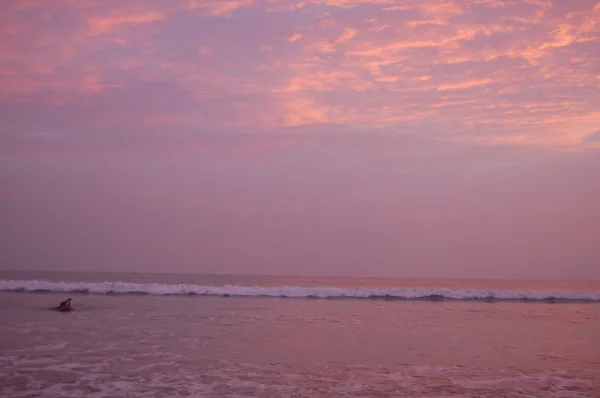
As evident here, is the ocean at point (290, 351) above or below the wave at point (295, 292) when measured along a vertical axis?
below

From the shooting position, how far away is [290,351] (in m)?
10.1

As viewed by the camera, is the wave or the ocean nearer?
the ocean

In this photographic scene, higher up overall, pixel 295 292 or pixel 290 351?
pixel 295 292

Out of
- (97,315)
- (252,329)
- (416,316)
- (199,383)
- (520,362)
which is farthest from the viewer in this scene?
(416,316)

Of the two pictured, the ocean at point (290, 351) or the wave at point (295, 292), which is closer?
the ocean at point (290, 351)

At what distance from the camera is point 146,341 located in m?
10.9

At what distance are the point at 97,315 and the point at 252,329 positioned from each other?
5847mm

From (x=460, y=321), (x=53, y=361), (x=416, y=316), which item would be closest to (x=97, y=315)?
(x=53, y=361)

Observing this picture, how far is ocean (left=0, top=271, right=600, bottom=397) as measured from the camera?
7464 millimetres

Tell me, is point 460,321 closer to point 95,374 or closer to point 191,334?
point 191,334

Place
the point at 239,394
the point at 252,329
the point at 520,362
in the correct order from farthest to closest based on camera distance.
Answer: the point at 252,329 → the point at 520,362 → the point at 239,394

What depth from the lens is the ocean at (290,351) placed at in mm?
7464

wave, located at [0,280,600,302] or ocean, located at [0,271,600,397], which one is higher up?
wave, located at [0,280,600,302]

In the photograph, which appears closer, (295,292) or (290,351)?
(290,351)
